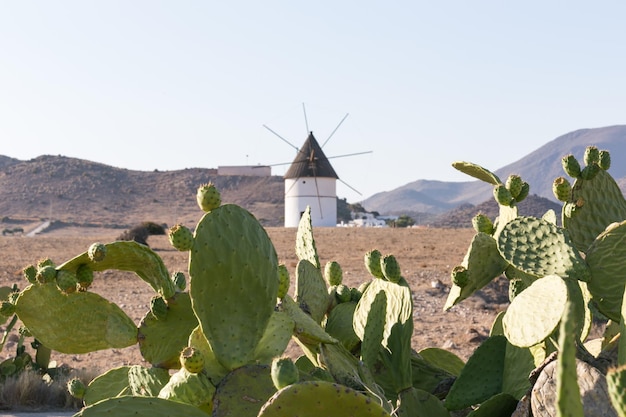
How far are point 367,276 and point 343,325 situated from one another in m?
14.4

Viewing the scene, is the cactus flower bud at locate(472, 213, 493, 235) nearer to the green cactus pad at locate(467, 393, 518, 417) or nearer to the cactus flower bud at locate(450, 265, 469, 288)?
the cactus flower bud at locate(450, 265, 469, 288)

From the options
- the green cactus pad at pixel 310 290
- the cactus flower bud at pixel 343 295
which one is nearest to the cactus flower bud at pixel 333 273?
the cactus flower bud at pixel 343 295

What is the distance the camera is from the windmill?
52.2 meters

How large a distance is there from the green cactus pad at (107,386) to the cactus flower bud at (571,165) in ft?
5.57

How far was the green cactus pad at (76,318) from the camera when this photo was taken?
Result: 274cm

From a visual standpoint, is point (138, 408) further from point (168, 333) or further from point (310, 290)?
point (310, 290)

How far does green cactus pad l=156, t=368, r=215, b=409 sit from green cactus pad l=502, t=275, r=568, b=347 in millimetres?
782

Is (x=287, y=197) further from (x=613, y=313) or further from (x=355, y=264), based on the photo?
(x=613, y=313)

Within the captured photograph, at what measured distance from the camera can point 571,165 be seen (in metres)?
2.61

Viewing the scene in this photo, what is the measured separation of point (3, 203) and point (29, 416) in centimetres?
8178

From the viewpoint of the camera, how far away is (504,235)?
241 cm

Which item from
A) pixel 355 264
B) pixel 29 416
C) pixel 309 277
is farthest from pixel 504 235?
pixel 355 264

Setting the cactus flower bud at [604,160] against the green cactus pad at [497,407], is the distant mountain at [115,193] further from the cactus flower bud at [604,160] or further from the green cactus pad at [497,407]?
the green cactus pad at [497,407]

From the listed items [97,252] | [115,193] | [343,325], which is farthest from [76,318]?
[115,193]
